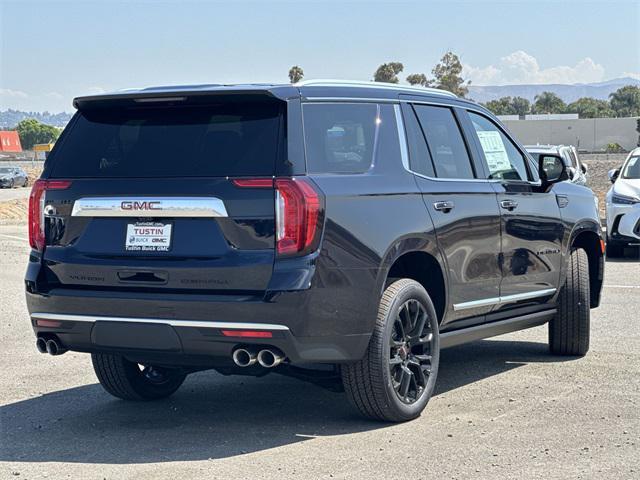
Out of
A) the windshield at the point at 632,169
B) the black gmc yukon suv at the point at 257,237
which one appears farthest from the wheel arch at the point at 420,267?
the windshield at the point at 632,169

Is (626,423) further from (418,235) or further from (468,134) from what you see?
(468,134)

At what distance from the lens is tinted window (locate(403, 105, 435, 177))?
7.04 metres

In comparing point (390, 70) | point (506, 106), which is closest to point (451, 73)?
point (390, 70)

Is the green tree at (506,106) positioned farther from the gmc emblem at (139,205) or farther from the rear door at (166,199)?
the gmc emblem at (139,205)

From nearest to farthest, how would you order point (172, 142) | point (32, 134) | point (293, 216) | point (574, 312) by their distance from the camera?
point (293, 216), point (172, 142), point (574, 312), point (32, 134)

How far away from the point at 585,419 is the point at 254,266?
90.6 inches

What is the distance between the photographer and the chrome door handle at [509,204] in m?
7.89

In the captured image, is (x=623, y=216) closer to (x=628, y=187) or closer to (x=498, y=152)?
(x=628, y=187)

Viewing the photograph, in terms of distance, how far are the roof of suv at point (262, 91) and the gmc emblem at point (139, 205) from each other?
603mm

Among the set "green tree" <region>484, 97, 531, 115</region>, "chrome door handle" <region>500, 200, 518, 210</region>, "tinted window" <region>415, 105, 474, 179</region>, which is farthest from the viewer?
"green tree" <region>484, 97, 531, 115</region>

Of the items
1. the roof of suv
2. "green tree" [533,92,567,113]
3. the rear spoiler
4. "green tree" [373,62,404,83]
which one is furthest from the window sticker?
"green tree" [533,92,567,113]

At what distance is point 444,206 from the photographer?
7.14 metres

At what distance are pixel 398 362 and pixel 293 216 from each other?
1.25 metres

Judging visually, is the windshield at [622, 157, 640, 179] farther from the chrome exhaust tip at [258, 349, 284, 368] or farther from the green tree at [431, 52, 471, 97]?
the green tree at [431, 52, 471, 97]
